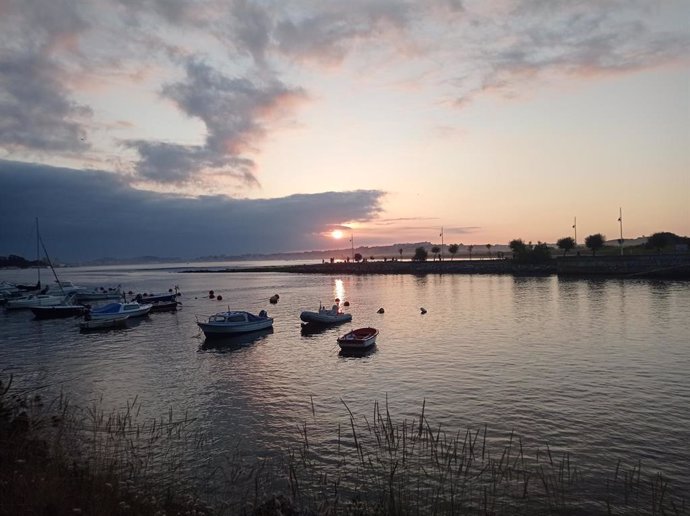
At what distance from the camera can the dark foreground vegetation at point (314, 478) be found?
12.3 m

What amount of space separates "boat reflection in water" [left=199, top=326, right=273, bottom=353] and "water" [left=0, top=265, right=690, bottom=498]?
22.1 inches

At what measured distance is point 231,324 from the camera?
48.8 m

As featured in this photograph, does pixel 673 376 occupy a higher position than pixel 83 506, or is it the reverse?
pixel 83 506

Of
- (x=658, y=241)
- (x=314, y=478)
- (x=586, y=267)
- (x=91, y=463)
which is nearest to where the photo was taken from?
(x=314, y=478)

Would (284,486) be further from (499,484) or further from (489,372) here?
(489,372)

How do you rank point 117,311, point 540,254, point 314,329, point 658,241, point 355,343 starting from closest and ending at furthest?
point 355,343 < point 314,329 < point 117,311 < point 658,241 < point 540,254

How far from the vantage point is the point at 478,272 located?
494 feet

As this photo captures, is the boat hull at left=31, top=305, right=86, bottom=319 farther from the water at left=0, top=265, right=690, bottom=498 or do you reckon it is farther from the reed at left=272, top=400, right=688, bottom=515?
the reed at left=272, top=400, right=688, bottom=515

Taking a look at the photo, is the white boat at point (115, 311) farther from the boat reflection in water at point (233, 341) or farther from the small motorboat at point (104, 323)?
the boat reflection in water at point (233, 341)

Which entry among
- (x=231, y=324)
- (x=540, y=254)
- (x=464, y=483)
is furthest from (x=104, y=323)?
(x=540, y=254)

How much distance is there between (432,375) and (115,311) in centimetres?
4772

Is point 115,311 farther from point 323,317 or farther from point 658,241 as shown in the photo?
point 658,241

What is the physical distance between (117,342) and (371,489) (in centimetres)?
4072

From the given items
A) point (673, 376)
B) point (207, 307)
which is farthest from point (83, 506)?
point (207, 307)
